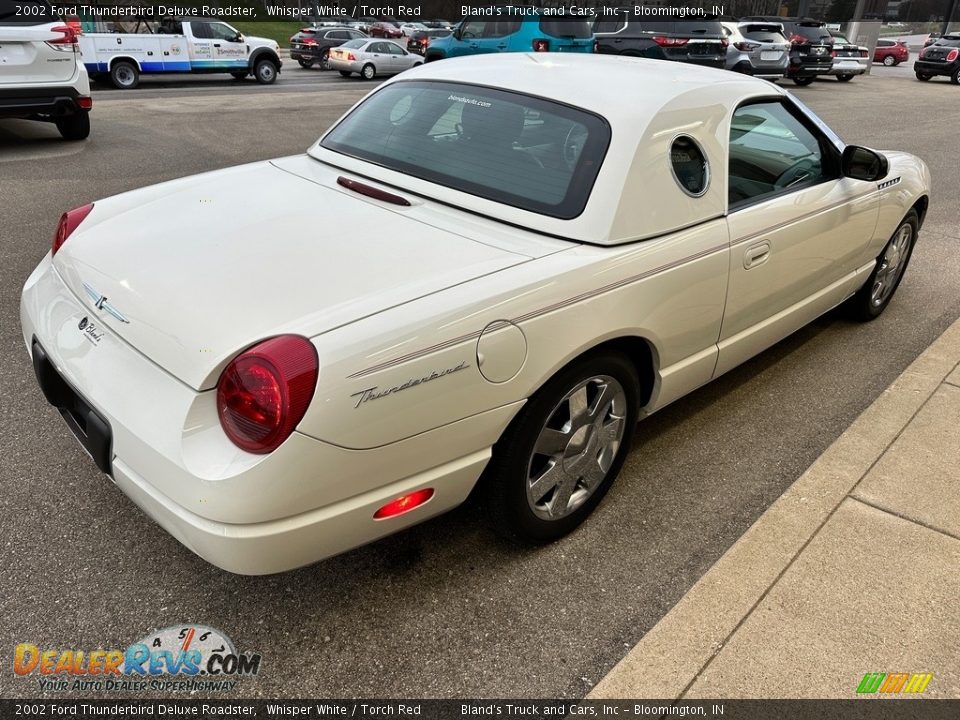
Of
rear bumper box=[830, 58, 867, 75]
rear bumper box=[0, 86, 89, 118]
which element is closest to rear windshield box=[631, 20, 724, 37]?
rear bumper box=[830, 58, 867, 75]

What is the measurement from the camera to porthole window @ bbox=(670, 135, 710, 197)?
9.36 ft

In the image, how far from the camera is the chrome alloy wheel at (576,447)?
2574 mm

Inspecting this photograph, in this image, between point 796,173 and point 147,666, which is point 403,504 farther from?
point 796,173

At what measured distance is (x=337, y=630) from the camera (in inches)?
92.9

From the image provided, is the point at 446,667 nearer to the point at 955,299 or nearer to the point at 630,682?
the point at 630,682

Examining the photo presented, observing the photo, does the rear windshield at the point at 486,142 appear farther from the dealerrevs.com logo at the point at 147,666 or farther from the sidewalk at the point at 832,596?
the dealerrevs.com logo at the point at 147,666

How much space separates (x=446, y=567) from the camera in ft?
8.63

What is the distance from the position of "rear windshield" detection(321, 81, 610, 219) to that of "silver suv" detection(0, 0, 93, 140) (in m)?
6.02

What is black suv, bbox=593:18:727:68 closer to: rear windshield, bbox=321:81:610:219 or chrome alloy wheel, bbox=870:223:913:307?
chrome alloy wheel, bbox=870:223:913:307

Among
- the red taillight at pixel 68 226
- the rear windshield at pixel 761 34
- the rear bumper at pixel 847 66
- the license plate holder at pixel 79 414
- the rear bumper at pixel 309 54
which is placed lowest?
the rear bumper at pixel 309 54

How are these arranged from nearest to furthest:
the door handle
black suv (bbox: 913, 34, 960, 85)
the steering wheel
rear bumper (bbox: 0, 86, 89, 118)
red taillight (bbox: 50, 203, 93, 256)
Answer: red taillight (bbox: 50, 203, 93, 256) < the door handle < the steering wheel < rear bumper (bbox: 0, 86, 89, 118) < black suv (bbox: 913, 34, 960, 85)

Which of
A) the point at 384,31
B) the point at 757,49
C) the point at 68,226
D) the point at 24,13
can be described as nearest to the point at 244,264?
the point at 68,226

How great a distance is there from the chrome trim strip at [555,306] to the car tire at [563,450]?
9.0 inches

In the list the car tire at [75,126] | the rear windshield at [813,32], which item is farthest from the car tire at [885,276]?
the rear windshield at [813,32]
